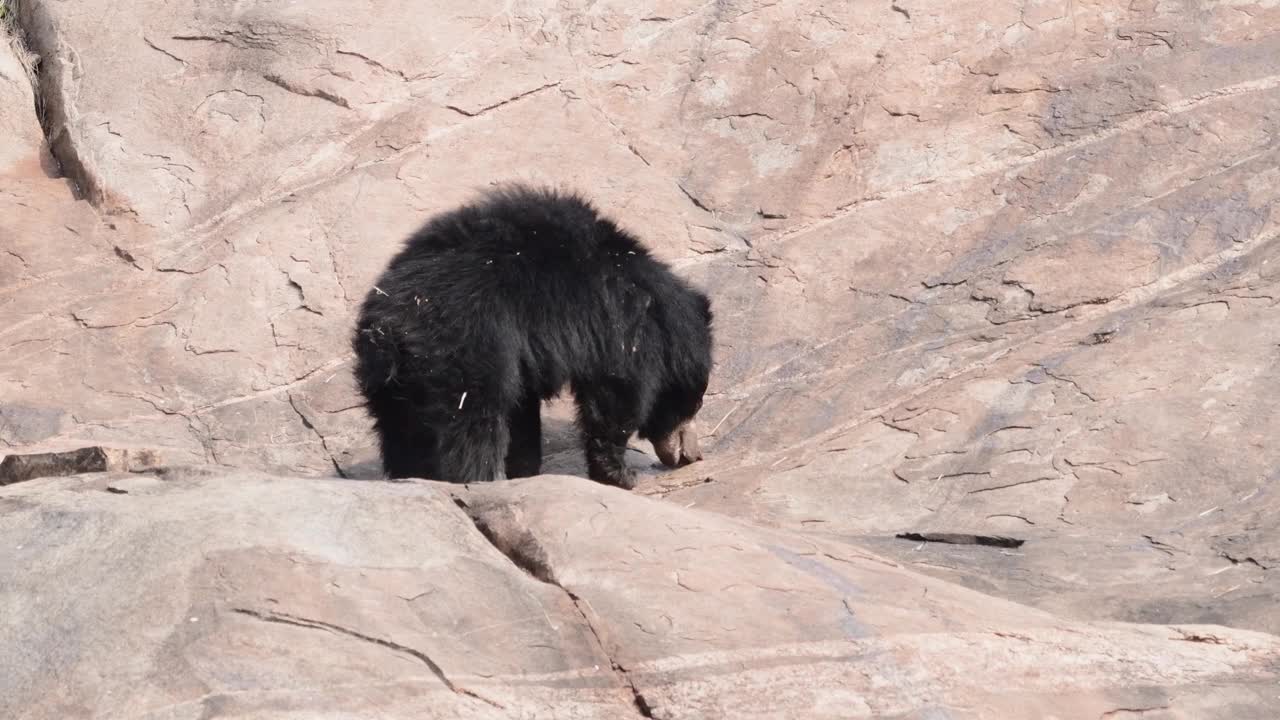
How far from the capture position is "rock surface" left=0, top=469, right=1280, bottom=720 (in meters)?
3.15

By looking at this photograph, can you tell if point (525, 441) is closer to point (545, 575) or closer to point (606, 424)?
point (606, 424)

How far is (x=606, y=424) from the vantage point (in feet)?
20.1

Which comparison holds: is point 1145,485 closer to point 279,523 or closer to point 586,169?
point 279,523

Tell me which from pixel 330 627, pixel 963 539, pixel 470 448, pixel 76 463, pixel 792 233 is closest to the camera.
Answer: pixel 330 627

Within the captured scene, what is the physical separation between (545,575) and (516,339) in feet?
6.16

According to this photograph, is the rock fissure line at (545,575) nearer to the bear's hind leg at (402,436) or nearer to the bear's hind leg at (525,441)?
the bear's hind leg at (402,436)

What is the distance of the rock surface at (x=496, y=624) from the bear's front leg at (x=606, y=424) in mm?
2009

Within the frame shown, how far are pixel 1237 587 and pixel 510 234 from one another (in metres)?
2.94

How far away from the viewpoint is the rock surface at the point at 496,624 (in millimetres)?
3154

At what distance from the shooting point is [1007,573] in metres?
4.75

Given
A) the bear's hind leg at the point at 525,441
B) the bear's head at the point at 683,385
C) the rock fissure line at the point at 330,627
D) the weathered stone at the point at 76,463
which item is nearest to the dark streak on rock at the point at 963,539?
the bear's head at the point at 683,385

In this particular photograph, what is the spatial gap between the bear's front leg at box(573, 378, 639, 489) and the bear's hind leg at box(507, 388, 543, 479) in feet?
0.74

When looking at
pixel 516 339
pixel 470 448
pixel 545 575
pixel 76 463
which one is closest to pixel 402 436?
pixel 470 448

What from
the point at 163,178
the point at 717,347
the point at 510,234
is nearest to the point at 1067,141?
the point at 717,347
